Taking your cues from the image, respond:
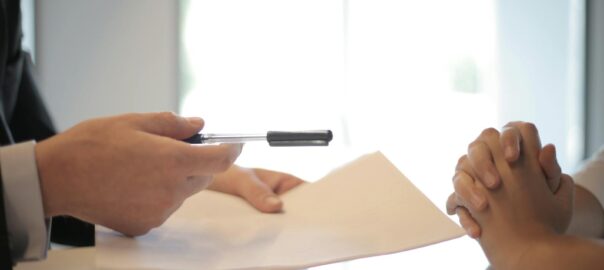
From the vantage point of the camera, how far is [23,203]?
0.46 m

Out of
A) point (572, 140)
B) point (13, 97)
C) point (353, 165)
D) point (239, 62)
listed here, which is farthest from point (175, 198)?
point (572, 140)

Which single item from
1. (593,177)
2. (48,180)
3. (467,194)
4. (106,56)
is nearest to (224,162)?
(48,180)

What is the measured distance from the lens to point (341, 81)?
286 centimetres

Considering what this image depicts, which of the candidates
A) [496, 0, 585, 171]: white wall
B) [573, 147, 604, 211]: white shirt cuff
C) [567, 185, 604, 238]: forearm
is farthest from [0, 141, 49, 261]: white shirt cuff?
[496, 0, 585, 171]: white wall

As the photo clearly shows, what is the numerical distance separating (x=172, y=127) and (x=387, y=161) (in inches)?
9.3

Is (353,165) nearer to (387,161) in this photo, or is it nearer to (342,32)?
(387,161)

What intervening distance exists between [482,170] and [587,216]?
278mm

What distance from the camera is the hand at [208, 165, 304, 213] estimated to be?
2.04 feet

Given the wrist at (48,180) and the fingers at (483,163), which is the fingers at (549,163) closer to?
the fingers at (483,163)

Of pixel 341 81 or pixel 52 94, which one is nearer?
pixel 52 94

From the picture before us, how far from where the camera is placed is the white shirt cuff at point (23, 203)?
0.45 meters

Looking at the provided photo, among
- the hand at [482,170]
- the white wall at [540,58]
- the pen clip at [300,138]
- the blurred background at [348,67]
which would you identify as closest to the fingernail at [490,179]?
the hand at [482,170]

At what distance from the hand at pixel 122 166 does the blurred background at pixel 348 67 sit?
2066 millimetres

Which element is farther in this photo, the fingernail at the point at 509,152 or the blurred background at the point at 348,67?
the blurred background at the point at 348,67
